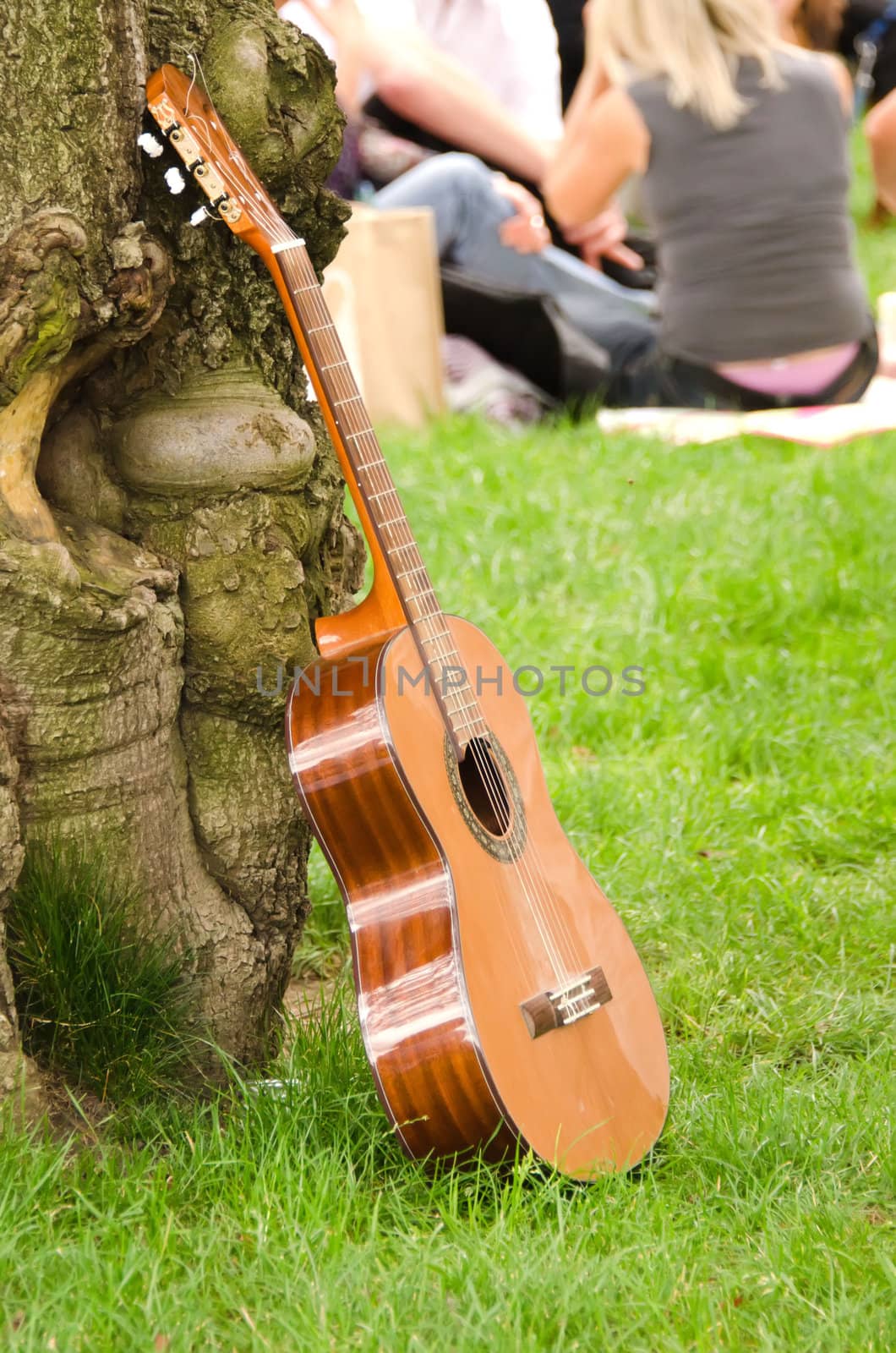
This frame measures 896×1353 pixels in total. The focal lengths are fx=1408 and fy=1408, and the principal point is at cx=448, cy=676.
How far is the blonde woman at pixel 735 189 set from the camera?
4.93 m

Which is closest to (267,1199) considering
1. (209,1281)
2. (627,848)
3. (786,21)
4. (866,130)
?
(209,1281)

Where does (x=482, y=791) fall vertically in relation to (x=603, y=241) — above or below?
above

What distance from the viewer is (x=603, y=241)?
6.50 metres

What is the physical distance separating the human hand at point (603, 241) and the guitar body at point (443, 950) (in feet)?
16.5

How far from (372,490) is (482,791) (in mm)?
456

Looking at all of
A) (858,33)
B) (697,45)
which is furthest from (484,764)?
(858,33)

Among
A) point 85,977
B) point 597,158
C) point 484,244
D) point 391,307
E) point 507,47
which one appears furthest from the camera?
point 507,47

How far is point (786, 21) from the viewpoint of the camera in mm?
7801

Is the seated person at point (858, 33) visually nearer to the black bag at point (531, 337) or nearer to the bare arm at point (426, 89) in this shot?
the bare arm at point (426, 89)

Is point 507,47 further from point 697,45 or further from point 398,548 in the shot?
point 398,548

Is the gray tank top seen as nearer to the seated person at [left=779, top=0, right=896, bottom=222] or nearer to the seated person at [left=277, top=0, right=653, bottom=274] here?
the seated person at [left=277, top=0, right=653, bottom=274]

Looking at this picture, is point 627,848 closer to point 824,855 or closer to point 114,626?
point 824,855

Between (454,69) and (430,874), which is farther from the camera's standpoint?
(454,69)

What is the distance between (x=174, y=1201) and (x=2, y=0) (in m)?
1.49
